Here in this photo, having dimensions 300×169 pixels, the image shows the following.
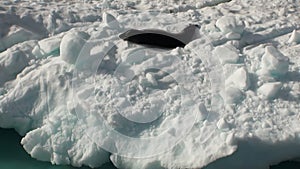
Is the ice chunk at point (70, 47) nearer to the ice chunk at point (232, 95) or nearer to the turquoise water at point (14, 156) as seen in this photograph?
the turquoise water at point (14, 156)

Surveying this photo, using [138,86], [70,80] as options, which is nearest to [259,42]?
[138,86]

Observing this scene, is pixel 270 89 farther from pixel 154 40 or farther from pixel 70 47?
pixel 70 47

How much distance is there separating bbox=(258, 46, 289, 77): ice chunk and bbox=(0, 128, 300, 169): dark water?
55 centimetres

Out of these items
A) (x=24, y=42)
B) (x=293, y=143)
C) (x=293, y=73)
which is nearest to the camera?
(x=293, y=143)

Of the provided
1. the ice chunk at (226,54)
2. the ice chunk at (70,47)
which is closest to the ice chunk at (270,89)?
the ice chunk at (226,54)

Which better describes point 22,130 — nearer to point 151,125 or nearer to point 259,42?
point 151,125

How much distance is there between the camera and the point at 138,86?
323 cm

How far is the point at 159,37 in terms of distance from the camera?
11.6ft

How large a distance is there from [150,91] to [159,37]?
48cm

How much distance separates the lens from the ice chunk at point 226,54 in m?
3.40

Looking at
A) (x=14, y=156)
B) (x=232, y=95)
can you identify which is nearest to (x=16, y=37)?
(x=14, y=156)

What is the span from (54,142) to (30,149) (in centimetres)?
14

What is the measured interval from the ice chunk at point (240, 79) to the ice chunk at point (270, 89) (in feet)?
0.28

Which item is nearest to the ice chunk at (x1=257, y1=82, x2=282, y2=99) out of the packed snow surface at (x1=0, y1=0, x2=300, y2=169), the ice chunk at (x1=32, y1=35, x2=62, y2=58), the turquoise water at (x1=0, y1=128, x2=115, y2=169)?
the packed snow surface at (x1=0, y1=0, x2=300, y2=169)
